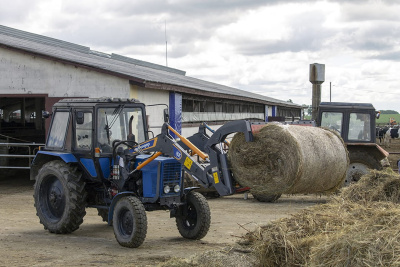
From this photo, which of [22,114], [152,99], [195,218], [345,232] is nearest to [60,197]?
[195,218]

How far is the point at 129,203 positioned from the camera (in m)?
10.0

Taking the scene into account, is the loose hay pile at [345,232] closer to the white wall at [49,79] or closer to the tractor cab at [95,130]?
the tractor cab at [95,130]

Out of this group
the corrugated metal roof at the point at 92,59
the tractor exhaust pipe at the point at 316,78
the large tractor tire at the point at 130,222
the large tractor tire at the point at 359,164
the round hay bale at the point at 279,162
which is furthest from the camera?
the tractor exhaust pipe at the point at 316,78

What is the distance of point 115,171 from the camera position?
10.9 metres

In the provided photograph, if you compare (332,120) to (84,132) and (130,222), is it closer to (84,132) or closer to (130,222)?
(84,132)

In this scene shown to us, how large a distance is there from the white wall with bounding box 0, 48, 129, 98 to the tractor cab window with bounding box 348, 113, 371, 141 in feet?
22.0

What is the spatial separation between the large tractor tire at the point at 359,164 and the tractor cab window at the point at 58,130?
8063 mm

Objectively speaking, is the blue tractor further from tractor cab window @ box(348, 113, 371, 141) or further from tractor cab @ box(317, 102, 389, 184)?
tractor cab window @ box(348, 113, 371, 141)

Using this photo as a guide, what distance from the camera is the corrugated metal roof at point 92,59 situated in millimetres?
18594

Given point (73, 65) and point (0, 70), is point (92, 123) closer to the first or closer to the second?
point (73, 65)

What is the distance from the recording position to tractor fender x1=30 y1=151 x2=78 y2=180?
36.8 ft

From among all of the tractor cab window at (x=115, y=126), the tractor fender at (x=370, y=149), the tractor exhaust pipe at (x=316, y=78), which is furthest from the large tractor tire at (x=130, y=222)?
the tractor exhaust pipe at (x=316, y=78)

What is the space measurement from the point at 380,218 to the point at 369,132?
1093 centimetres

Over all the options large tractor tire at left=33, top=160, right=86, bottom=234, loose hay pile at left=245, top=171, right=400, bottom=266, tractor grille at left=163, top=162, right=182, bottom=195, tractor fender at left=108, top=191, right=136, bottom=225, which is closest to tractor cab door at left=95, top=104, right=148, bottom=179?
large tractor tire at left=33, top=160, right=86, bottom=234
